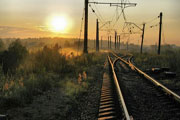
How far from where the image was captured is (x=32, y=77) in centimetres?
916

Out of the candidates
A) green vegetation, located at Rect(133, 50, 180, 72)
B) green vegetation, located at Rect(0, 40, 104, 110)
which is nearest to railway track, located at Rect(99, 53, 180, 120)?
green vegetation, located at Rect(0, 40, 104, 110)

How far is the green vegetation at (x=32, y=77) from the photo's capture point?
6505 mm

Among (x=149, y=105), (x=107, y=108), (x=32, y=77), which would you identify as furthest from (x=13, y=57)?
(x=149, y=105)

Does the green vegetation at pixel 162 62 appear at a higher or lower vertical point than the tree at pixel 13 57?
lower

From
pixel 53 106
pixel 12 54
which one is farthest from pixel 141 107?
pixel 12 54

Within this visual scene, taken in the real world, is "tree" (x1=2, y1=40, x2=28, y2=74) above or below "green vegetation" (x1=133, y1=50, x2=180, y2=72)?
above

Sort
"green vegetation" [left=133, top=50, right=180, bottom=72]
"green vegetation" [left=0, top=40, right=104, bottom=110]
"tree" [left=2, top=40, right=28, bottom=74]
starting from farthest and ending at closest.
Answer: "green vegetation" [left=133, top=50, right=180, bottom=72] → "tree" [left=2, top=40, right=28, bottom=74] → "green vegetation" [left=0, top=40, right=104, bottom=110]

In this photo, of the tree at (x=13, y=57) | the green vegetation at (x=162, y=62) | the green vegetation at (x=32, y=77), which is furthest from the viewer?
the green vegetation at (x=162, y=62)

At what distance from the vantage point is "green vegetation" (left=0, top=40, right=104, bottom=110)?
6.51 meters

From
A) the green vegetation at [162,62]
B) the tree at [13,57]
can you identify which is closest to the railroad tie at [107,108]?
the tree at [13,57]

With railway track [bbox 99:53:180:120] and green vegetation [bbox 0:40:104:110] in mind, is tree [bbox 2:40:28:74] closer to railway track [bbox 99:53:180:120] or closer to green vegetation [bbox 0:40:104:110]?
Answer: green vegetation [bbox 0:40:104:110]

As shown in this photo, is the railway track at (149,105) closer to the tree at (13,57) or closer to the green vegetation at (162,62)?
the tree at (13,57)

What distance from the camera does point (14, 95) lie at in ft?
20.2

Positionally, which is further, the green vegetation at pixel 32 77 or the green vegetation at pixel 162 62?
the green vegetation at pixel 162 62
